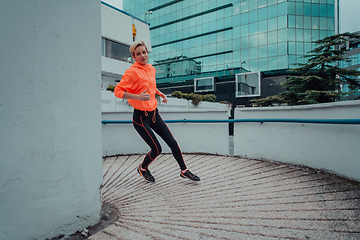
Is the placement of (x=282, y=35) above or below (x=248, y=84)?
above

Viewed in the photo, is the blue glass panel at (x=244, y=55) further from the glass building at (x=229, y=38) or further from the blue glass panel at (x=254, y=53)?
the blue glass panel at (x=254, y=53)

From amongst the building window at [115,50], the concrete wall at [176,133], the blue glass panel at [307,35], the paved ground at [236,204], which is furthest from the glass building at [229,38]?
the paved ground at [236,204]

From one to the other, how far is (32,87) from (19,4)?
0.60 metres

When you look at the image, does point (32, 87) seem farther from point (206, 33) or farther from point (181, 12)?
point (181, 12)

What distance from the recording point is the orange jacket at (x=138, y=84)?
2.80 metres

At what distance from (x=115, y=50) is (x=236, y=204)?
23398mm

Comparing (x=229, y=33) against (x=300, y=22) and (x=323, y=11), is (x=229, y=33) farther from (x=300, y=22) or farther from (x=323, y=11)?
(x=323, y=11)

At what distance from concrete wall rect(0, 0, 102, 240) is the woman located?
34.3 inches

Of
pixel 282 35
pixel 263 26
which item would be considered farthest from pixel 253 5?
pixel 282 35

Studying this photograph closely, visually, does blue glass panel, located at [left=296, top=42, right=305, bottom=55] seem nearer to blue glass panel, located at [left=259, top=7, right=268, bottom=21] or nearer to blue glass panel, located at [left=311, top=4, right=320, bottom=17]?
blue glass panel, located at [left=311, top=4, right=320, bottom=17]

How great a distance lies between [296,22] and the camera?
3122 cm

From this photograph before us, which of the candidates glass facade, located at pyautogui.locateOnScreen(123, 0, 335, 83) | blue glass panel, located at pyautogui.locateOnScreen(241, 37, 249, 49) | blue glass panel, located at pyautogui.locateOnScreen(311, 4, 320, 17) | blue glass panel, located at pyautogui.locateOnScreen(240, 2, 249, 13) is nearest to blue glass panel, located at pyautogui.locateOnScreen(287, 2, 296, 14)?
glass facade, located at pyautogui.locateOnScreen(123, 0, 335, 83)

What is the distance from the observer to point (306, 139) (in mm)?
3418

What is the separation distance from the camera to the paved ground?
1.84 metres
